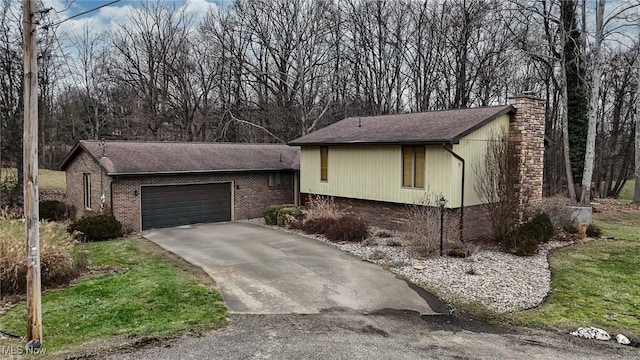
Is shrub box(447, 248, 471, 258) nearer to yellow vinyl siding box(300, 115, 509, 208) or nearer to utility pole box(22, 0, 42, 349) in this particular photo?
yellow vinyl siding box(300, 115, 509, 208)

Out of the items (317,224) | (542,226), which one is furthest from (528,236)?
(317,224)

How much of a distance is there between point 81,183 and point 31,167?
1361cm

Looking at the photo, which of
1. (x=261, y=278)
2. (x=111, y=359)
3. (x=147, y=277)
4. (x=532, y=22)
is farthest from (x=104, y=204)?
(x=532, y=22)

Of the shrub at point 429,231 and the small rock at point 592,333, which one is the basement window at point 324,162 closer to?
the shrub at point 429,231

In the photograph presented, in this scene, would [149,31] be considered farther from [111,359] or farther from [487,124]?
[111,359]

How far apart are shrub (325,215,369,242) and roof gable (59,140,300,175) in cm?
631

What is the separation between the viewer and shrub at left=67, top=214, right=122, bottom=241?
1403 cm

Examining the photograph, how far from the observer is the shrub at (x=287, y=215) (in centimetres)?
1656

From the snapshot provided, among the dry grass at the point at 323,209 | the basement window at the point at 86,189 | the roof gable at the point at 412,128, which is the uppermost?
the roof gable at the point at 412,128

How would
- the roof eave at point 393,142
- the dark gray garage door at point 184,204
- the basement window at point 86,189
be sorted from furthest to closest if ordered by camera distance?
1. the basement window at point 86,189
2. the dark gray garage door at point 184,204
3. the roof eave at point 393,142

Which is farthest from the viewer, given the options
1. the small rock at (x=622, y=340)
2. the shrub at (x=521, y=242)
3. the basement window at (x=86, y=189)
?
the basement window at (x=86, y=189)

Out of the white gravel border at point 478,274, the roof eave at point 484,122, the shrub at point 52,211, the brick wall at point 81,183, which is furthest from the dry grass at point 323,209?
the shrub at point 52,211

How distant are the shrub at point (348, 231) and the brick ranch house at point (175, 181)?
20.6 ft

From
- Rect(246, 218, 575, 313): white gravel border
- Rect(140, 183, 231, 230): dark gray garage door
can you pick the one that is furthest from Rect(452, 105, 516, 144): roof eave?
Rect(140, 183, 231, 230): dark gray garage door
